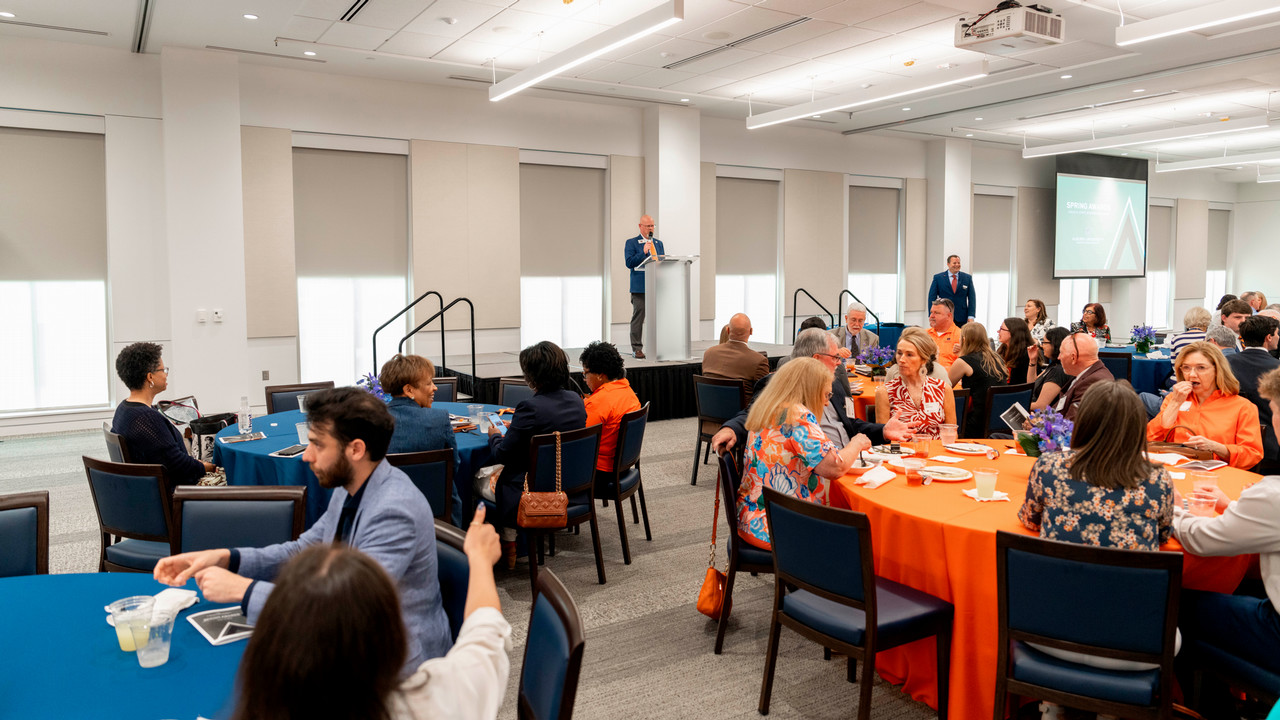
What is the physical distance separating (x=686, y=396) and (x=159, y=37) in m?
6.37

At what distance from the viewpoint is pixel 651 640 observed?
3.63 metres

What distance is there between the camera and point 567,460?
157 inches

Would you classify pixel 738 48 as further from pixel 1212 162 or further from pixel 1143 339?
pixel 1212 162

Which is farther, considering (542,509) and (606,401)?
(606,401)

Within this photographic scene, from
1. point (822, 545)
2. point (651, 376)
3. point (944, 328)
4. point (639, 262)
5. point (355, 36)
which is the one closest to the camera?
point (822, 545)

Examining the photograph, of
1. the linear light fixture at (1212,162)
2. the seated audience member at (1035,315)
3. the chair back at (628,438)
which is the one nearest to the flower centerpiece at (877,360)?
the chair back at (628,438)

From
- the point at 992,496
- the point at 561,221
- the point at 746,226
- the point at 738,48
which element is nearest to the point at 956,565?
the point at 992,496

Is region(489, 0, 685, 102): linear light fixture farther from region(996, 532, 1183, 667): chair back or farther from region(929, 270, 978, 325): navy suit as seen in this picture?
region(929, 270, 978, 325): navy suit

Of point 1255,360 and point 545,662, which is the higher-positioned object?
point 1255,360

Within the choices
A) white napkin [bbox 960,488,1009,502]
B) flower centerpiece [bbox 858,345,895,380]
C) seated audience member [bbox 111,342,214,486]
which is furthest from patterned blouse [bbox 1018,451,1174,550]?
flower centerpiece [bbox 858,345,895,380]

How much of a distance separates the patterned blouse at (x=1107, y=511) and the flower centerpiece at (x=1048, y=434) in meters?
0.61

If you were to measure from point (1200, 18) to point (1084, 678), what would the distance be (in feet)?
18.5

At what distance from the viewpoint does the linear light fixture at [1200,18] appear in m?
5.58

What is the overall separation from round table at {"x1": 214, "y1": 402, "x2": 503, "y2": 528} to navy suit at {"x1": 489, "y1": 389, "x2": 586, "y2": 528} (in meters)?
0.17
